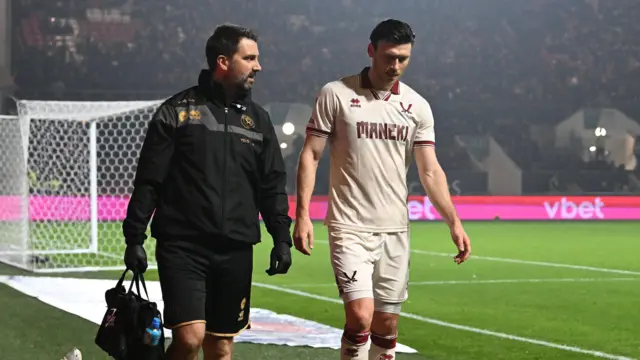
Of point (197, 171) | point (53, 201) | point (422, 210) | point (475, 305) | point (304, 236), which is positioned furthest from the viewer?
point (422, 210)

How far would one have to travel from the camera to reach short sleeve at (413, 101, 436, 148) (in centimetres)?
453

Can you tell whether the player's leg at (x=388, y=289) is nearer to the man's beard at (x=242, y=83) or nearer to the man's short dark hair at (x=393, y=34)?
the man's short dark hair at (x=393, y=34)

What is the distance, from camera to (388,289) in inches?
175

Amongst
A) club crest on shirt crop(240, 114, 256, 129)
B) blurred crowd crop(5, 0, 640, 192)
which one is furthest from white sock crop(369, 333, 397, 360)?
blurred crowd crop(5, 0, 640, 192)

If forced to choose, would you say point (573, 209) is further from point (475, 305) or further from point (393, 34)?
point (393, 34)

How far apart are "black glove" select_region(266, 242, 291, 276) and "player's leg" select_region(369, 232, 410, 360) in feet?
2.13

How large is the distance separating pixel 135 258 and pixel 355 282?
102 cm

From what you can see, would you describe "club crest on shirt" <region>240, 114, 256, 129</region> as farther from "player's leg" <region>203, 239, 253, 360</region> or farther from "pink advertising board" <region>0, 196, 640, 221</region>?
"pink advertising board" <region>0, 196, 640, 221</region>

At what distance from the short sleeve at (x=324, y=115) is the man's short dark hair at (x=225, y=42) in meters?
0.61

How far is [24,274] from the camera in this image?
11.7 meters

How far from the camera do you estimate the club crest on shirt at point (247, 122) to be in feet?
12.7

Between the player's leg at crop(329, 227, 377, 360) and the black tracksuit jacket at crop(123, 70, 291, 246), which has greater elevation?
the black tracksuit jacket at crop(123, 70, 291, 246)

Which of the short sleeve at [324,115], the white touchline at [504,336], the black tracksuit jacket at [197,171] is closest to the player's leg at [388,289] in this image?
the short sleeve at [324,115]

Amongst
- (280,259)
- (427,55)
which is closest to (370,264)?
(280,259)
